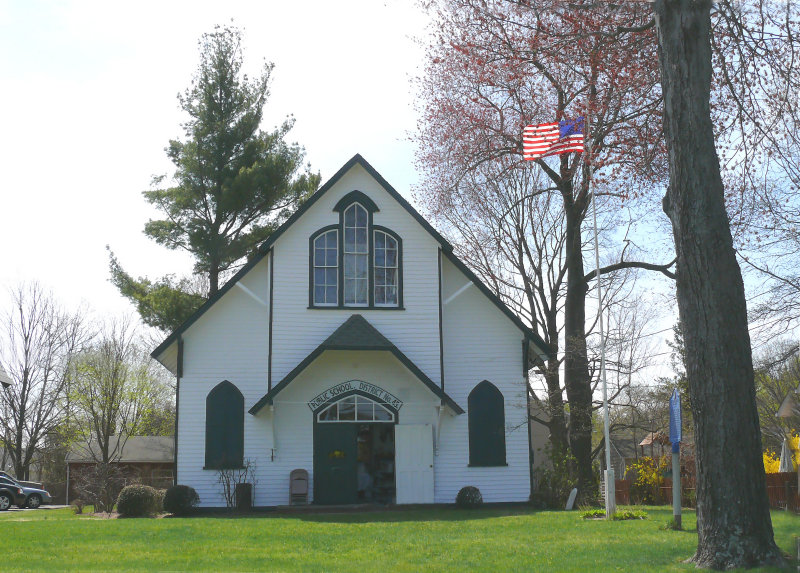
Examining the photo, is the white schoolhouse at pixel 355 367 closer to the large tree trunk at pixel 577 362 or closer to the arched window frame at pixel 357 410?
the arched window frame at pixel 357 410

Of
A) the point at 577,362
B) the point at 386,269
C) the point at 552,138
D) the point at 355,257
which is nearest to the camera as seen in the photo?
the point at 552,138

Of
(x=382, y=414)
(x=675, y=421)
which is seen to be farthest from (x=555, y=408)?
(x=675, y=421)

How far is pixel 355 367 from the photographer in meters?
21.6

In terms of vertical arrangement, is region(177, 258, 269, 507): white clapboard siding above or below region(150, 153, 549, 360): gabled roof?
below

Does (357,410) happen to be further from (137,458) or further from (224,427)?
(137,458)

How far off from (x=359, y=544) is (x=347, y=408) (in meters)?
8.60

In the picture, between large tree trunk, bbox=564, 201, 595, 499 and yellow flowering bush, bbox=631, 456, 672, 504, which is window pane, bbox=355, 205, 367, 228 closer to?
large tree trunk, bbox=564, 201, 595, 499

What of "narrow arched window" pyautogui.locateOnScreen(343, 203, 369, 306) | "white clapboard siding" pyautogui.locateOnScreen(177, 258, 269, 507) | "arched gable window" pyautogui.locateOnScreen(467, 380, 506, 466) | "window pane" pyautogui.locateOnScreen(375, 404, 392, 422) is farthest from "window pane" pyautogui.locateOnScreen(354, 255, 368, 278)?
"arched gable window" pyautogui.locateOnScreen(467, 380, 506, 466)

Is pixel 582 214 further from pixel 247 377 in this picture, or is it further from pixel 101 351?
pixel 101 351

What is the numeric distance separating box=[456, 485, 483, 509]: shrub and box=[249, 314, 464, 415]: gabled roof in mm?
1990

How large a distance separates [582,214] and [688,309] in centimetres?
1413

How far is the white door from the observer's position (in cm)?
2128

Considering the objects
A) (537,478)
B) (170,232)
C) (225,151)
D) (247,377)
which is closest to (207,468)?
(247,377)

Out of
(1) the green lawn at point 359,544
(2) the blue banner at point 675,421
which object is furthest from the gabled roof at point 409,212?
(2) the blue banner at point 675,421
